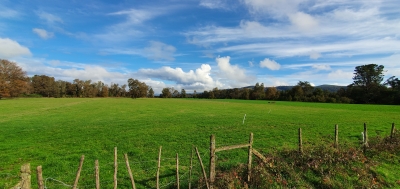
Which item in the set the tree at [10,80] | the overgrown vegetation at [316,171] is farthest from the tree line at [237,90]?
the overgrown vegetation at [316,171]

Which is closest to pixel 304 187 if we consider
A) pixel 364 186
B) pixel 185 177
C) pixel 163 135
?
pixel 364 186

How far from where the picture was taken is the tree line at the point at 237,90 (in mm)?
94625

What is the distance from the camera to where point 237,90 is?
17950cm

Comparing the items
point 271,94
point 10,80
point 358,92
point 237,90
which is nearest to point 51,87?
point 10,80

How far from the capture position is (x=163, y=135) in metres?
19.4

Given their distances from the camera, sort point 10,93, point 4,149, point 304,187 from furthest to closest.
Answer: point 10,93, point 4,149, point 304,187

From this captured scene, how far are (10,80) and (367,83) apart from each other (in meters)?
185

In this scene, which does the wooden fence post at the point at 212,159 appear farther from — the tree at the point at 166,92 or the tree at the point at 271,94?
the tree at the point at 166,92

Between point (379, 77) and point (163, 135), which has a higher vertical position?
point (379, 77)

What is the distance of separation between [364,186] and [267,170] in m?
3.77

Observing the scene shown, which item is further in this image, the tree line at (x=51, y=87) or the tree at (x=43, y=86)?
the tree at (x=43, y=86)

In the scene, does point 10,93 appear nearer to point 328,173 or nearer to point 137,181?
point 137,181

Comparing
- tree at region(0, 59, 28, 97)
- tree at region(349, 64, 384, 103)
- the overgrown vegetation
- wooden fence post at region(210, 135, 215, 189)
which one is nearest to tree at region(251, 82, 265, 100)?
tree at region(349, 64, 384, 103)

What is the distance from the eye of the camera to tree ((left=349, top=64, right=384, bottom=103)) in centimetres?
10638
